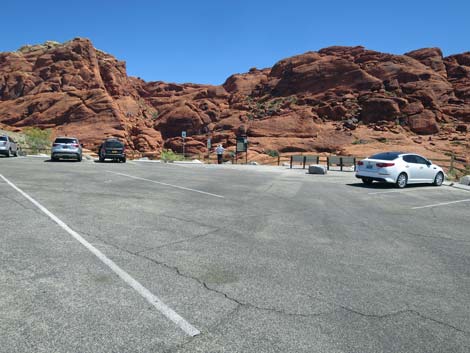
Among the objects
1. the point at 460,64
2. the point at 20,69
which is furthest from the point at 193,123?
the point at 460,64

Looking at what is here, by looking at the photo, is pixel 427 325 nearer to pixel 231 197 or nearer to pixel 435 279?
pixel 435 279

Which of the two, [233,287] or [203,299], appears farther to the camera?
[233,287]

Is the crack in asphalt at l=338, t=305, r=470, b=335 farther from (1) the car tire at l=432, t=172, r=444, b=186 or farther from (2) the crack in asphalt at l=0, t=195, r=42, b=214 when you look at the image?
(1) the car tire at l=432, t=172, r=444, b=186

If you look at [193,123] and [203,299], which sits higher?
[193,123]

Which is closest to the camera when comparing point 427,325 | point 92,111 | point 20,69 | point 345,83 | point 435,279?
point 427,325

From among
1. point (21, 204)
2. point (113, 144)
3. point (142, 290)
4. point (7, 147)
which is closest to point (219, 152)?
point (113, 144)

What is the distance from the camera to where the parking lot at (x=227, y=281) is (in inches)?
112

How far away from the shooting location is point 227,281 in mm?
3967

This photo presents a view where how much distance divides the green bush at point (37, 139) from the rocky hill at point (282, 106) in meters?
3.39

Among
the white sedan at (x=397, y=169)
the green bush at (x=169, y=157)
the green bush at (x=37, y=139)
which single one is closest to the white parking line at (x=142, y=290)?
the white sedan at (x=397, y=169)

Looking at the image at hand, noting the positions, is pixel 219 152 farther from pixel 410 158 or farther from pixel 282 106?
pixel 282 106

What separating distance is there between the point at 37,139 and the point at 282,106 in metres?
41.6

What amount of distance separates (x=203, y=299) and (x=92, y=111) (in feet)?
208

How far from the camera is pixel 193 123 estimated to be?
71375mm
